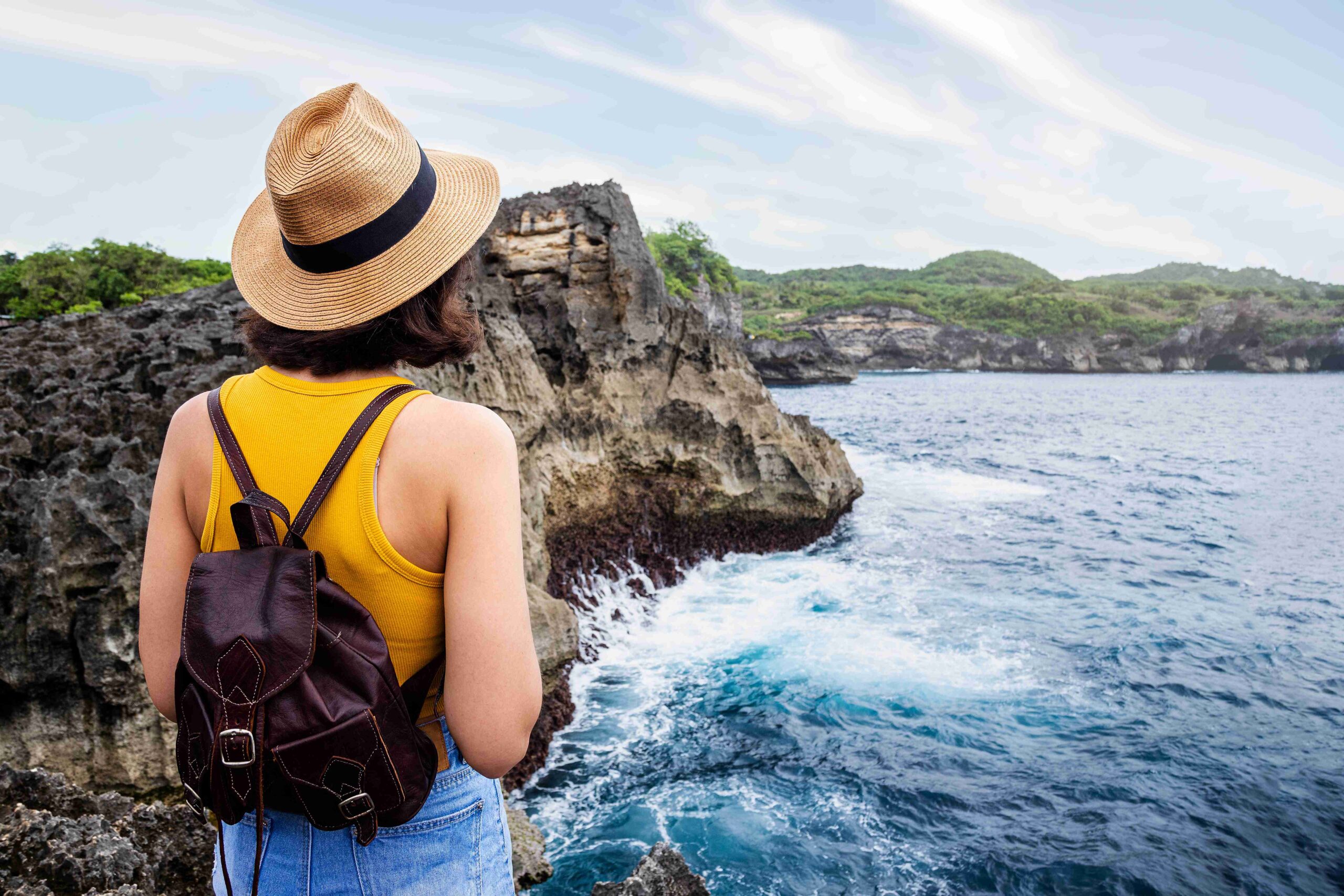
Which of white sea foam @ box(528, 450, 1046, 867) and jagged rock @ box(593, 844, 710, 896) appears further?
white sea foam @ box(528, 450, 1046, 867)

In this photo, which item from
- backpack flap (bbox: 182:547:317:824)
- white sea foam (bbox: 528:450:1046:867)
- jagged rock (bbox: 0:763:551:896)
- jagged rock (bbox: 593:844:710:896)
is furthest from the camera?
white sea foam (bbox: 528:450:1046:867)

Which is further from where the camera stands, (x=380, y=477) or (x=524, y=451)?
(x=524, y=451)

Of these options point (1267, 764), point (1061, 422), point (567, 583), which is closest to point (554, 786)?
point (567, 583)

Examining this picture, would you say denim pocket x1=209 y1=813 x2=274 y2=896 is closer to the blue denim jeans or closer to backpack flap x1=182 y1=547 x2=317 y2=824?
the blue denim jeans

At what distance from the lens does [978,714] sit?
26.8ft

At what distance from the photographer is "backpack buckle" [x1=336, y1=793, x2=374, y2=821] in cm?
131

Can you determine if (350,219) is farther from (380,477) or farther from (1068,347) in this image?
(1068,347)

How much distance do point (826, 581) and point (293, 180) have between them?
469 inches

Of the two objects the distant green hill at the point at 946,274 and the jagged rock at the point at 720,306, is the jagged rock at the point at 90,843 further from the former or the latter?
the distant green hill at the point at 946,274

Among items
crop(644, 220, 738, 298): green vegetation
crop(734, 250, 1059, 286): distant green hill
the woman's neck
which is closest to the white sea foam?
the woman's neck

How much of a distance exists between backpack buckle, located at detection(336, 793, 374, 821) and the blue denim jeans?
0.13m

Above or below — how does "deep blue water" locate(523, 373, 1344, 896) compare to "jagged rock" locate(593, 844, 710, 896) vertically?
below

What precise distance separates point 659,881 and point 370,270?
3.08 metres

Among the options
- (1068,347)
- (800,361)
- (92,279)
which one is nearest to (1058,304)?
(1068,347)
